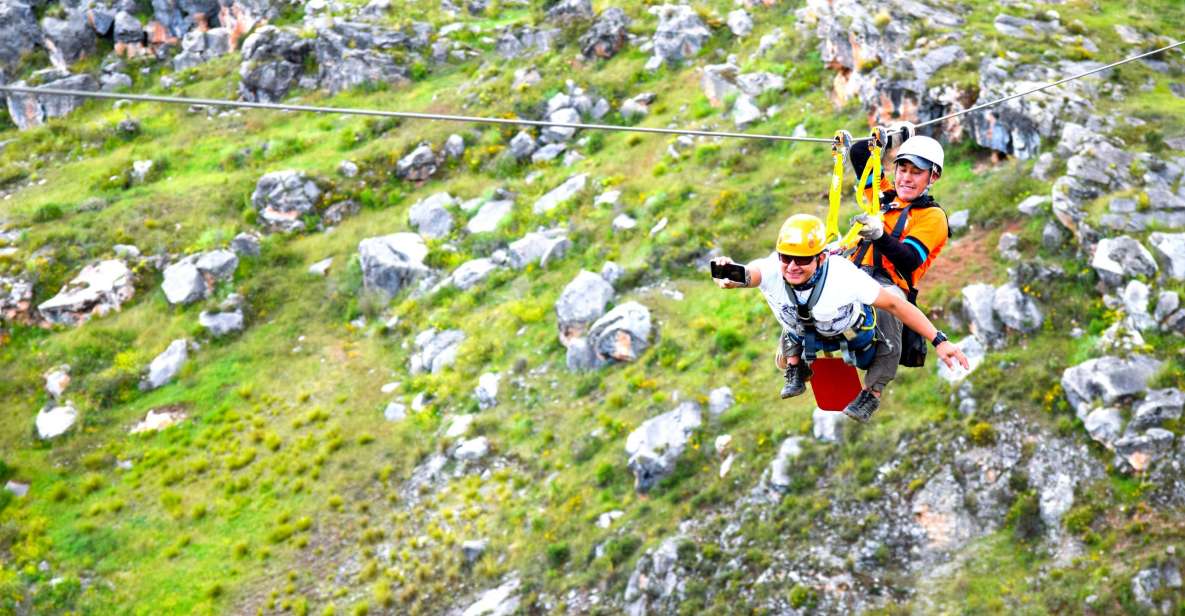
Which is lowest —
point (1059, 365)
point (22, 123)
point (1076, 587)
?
point (22, 123)

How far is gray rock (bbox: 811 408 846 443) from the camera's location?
2141 centimetres

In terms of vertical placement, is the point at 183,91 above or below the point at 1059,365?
below

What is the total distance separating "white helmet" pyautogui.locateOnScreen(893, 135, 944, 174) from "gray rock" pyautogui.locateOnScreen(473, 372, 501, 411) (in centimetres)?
2010

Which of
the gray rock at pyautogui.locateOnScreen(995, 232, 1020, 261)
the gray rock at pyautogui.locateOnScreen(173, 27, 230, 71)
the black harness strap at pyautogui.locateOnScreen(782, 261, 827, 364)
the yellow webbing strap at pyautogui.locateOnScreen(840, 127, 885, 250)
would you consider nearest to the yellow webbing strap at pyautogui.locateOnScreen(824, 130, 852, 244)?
the yellow webbing strap at pyautogui.locateOnScreen(840, 127, 885, 250)

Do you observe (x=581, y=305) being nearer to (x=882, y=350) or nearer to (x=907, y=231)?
(x=882, y=350)

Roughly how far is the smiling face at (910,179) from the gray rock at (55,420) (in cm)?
2911

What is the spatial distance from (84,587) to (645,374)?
14.8 meters


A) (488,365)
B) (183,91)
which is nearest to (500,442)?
(488,365)

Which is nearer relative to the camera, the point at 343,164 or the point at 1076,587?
the point at 1076,587

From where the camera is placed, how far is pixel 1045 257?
2192 cm

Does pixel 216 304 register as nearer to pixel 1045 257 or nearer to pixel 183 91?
pixel 183 91

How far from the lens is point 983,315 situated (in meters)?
21.3

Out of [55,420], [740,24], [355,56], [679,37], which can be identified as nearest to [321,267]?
[55,420]

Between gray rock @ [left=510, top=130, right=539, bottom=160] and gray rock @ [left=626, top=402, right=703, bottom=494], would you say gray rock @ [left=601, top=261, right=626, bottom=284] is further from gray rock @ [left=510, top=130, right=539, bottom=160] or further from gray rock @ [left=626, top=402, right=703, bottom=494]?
gray rock @ [left=510, top=130, right=539, bottom=160]
